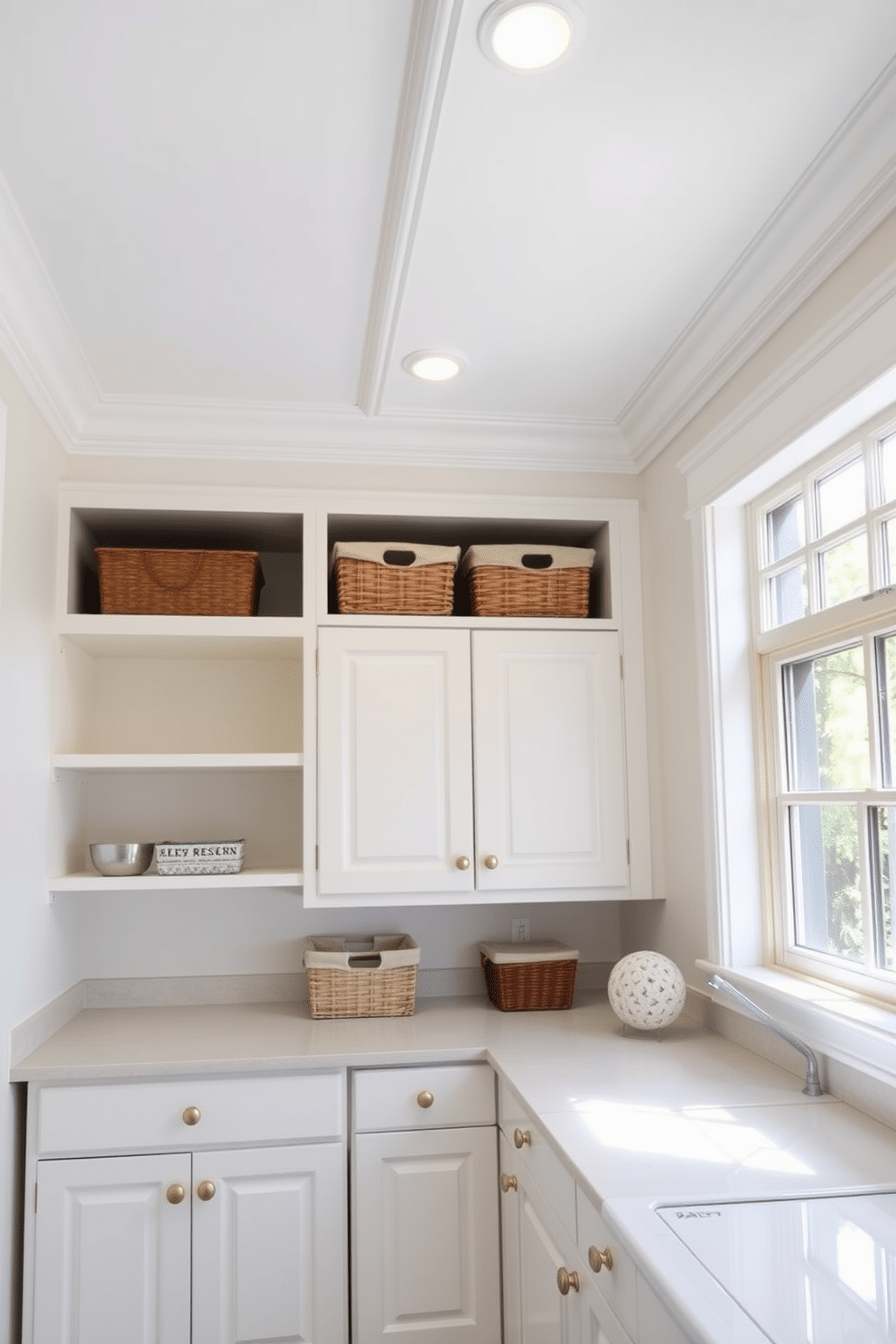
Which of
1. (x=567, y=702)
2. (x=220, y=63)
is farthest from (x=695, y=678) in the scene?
(x=220, y=63)

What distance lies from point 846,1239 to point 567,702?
1677 millimetres

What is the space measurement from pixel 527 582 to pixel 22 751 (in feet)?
4.57

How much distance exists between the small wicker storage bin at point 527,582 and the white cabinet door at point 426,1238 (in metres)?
1.37

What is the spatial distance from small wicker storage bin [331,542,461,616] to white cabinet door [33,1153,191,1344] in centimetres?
146

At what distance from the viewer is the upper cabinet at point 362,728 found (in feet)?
9.27

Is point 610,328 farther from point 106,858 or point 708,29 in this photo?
point 106,858

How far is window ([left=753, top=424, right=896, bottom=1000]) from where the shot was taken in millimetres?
2020

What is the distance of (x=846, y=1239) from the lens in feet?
4.74

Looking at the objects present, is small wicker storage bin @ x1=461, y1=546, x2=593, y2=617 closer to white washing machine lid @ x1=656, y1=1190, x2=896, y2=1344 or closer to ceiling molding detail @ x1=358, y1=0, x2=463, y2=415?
ceiling molding detail @ x1=358, y1=0, x2=463, y2=415

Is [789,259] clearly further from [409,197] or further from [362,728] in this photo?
[362,728]

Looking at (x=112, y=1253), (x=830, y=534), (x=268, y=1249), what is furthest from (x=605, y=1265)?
(x=830, y=534)

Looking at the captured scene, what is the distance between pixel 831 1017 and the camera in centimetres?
197

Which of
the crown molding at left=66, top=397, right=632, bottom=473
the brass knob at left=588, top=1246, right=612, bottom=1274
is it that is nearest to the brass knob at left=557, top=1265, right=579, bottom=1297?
the brass knob at left=588, top=1246, right=612, bottom=1274

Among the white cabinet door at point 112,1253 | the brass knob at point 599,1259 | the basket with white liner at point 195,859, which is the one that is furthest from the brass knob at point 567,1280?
the basket with white liner at point 195,859
